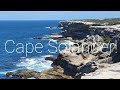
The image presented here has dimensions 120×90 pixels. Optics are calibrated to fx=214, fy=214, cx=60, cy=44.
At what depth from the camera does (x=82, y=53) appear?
10.2 ft

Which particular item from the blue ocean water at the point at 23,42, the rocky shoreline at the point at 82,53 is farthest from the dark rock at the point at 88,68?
the blue ocean water at the point at 23,42

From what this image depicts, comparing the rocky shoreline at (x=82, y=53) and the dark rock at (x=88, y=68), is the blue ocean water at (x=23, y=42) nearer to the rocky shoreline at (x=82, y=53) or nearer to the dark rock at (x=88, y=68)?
the rocky shoreline at (x=82, y=53)

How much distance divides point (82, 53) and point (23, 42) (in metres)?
0.86

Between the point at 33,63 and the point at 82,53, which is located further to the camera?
the point at 82,53

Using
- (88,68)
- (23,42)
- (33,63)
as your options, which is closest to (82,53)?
(88,68)

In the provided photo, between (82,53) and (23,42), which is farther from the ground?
(23,42)

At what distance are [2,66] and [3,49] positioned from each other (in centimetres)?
24

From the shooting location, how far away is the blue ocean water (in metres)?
2.96

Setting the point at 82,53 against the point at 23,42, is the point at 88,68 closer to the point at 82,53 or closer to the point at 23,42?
the point at 82,53

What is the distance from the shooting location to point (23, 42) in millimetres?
2973

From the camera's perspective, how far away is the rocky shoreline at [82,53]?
10.1 feet

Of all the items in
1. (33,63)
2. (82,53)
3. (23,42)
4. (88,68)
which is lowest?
(88,68)
